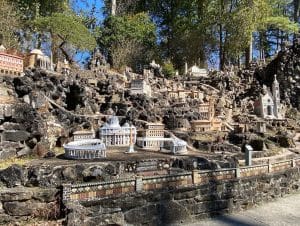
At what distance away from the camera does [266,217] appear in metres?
12.1

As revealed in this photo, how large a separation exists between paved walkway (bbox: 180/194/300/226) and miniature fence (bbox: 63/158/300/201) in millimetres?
1182

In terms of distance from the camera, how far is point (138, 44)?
141ft

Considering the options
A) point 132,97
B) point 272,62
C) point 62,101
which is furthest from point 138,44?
point 62,101

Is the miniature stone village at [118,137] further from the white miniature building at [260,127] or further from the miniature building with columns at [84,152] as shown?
the white miniature building at [260,127]

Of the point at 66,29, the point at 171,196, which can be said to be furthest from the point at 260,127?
the point at 66,29

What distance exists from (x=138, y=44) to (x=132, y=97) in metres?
18.0

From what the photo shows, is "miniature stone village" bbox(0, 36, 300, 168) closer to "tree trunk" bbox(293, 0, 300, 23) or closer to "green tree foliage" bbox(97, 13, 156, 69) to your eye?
"green tree foliage" bbox(97, 13, 156, 69)

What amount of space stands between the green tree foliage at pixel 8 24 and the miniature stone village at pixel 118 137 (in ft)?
18.5

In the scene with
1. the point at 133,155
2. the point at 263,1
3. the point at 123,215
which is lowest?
the point at 123,215

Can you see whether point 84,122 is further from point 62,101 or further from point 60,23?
point 60,23

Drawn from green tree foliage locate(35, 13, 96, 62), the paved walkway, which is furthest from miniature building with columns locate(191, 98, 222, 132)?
green tree foliage locate(35, 13, 96, 62)

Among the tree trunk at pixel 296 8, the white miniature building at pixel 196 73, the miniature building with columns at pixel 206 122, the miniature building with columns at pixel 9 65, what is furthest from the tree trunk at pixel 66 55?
the tree trunk at pixel 296 8

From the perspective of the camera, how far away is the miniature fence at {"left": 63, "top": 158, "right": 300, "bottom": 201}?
9.45 meters

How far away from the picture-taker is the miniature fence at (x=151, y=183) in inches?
372
